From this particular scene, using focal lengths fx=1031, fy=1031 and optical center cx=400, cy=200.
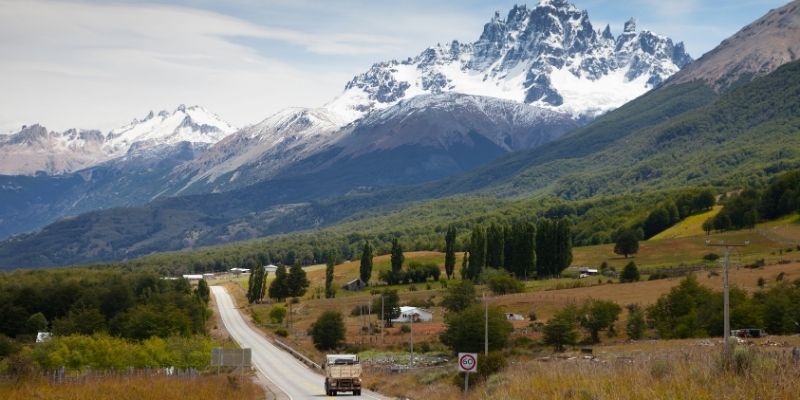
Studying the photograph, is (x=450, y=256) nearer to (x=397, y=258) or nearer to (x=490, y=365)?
(x=397, y=258)

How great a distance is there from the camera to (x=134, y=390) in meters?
47.7

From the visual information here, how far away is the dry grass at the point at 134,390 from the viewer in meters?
42.7

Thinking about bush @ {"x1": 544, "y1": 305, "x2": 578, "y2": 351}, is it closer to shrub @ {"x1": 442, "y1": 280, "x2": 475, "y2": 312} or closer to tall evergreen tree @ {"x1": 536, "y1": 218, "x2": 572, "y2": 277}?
shrub @ {"x1": 442, "y1": 280, "x2": 475, "y2": 312}

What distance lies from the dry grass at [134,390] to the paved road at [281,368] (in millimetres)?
4393

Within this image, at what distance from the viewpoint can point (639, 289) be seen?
13200 cm

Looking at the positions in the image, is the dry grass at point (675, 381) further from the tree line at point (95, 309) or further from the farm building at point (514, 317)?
the tree line at point (95, 309)

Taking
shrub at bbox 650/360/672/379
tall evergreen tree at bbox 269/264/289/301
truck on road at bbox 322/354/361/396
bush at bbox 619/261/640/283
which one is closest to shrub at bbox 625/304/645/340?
truck on road at bbox 322/354/361/396

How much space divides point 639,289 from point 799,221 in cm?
7512

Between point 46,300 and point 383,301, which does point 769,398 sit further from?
point 46,300

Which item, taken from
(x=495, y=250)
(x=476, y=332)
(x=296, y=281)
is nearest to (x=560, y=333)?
(x=476, y=332)

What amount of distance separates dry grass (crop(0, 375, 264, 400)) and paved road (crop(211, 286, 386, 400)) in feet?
14.4

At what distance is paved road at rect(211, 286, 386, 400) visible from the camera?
66.6 m

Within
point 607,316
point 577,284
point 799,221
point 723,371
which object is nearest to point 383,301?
point 577,284

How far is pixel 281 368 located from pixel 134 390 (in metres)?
43.3
